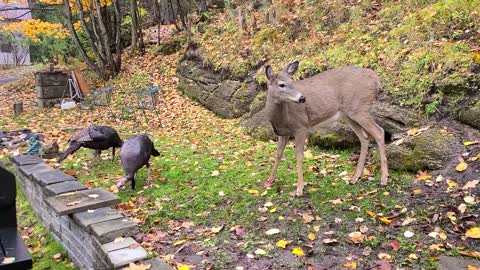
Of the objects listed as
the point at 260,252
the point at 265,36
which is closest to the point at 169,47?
the point at 265,36

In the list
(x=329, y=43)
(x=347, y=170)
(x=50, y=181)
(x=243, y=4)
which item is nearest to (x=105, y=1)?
(x=243, y=4)

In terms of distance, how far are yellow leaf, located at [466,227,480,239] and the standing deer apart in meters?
1.37

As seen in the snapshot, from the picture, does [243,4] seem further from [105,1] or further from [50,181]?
[50,181]

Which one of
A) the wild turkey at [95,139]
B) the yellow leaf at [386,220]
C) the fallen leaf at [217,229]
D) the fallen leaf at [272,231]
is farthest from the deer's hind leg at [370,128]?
the wild turkey at [95,139]

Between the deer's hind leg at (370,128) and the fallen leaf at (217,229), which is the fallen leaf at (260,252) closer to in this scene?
the fallen leaf at (217,229)

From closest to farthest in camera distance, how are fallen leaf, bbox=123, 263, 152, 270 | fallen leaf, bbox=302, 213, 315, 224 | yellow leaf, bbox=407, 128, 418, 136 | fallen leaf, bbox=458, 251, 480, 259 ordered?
fallen leaf, bbox=123, 263, 152, 270 → fallen leaf, bbox=458, 251, 480, 259 → fallen leaf, bbox=302, 213, 315, 224 → yellow leaf, bbox=407, 128, 418, 136

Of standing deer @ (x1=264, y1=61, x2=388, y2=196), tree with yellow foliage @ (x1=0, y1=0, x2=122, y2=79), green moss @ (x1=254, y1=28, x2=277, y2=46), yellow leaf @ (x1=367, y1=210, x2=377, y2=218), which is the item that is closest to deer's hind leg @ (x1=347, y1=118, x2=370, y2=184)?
standing deer @ (x1=264, y1=61, x2=388, y2=196)

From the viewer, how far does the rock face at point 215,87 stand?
9867mm

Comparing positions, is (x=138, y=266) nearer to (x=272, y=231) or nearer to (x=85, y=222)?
(x=85, y=222)

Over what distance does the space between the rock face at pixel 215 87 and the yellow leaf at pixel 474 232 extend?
19.9 ft

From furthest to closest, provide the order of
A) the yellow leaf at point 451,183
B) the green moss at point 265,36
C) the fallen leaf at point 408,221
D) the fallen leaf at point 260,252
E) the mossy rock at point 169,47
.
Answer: the mossy rock at point 169,47 → the green moss at point 265,36 → the yellow leaf at point 451,183 → the fallen leaf at point 408,221 → the fallen leaf at point 260,252

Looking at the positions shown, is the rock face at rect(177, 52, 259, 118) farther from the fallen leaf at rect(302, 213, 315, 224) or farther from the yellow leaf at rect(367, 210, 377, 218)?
the yellow leaf at rect(367, 210, 377, 218)

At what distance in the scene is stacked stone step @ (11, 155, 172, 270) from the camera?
3.84 m

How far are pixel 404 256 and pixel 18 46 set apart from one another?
89.4 feet
